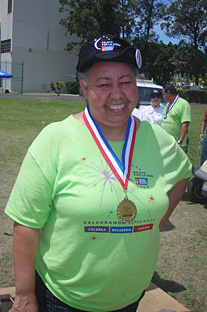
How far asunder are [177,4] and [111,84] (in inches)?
1734

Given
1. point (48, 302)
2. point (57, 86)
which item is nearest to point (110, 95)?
point (48, 302)

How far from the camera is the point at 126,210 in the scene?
5.32 feet

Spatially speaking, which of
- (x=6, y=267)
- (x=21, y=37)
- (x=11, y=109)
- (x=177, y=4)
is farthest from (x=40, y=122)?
(x=177, y=4)

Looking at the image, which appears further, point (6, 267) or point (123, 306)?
point (6, 267)

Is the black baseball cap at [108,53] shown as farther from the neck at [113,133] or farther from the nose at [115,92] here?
the neck at [113,133]

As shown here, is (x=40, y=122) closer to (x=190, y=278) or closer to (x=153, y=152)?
(x=190, y=278)

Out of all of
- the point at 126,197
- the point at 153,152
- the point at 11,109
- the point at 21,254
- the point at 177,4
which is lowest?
the point at 11,109

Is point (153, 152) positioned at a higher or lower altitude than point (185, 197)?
higher

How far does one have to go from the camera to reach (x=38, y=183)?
1.61 metres

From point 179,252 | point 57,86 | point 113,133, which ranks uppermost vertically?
point 113,133

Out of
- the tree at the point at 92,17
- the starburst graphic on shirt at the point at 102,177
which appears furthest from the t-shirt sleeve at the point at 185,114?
the tree at the point at 92,17

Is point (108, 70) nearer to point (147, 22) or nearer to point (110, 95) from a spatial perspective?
point (110, 95)

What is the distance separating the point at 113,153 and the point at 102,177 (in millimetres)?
149

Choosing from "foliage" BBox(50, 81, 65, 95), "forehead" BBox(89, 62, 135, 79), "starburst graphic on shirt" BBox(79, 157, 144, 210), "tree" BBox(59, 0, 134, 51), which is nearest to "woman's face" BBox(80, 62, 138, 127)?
"forehead" BBox(89, 62, 135, 79)
